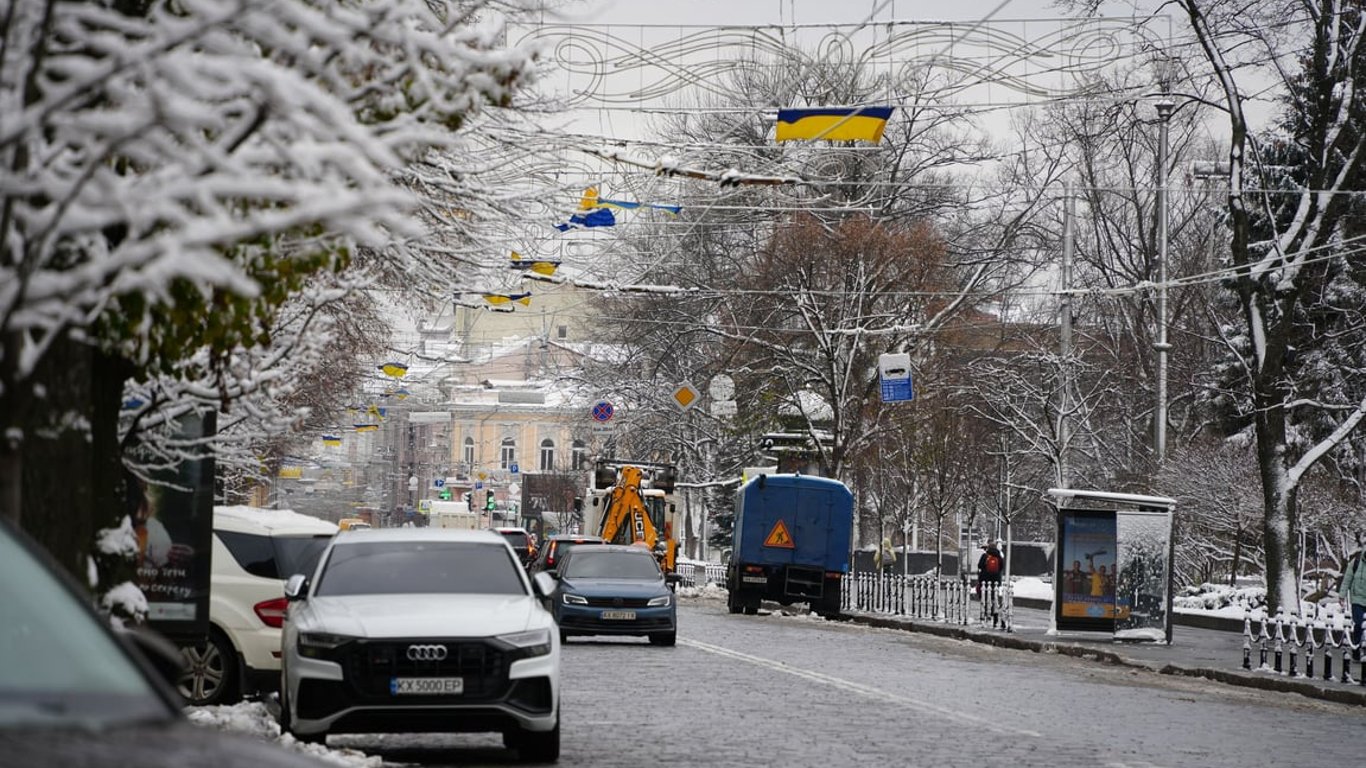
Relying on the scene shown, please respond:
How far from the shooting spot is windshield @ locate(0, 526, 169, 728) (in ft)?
14.6

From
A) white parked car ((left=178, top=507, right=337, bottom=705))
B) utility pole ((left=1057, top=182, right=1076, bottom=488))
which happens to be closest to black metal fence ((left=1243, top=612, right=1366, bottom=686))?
white parked car ((left=178, top=507, right=337, bottom=705))

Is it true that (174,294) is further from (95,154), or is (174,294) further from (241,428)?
(241,428)

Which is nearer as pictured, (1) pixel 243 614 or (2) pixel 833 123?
(1) pixel 243 614

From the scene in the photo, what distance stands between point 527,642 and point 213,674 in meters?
4.99

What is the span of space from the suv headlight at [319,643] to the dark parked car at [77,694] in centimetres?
746

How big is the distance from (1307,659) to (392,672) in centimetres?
1484

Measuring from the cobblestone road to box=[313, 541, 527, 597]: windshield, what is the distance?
1.14 m

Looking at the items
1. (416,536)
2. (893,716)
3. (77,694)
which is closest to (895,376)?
(893,716)

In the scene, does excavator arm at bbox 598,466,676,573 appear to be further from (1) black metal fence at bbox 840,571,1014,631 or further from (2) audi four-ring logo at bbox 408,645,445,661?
(2) audi four-ring logo at bbox 408,645,445,661

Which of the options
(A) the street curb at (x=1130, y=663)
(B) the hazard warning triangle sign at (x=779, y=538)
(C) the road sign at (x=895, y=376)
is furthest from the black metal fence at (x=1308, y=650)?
(C) the road sign at (x=895, y=376)

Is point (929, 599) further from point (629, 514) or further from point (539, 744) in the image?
point (539, 744)

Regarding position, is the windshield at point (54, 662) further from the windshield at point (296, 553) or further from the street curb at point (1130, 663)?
the street curb at point (1130, 663)

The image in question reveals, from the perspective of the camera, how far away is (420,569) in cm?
1435

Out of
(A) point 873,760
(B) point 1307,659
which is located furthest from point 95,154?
(B) point 1307,659
